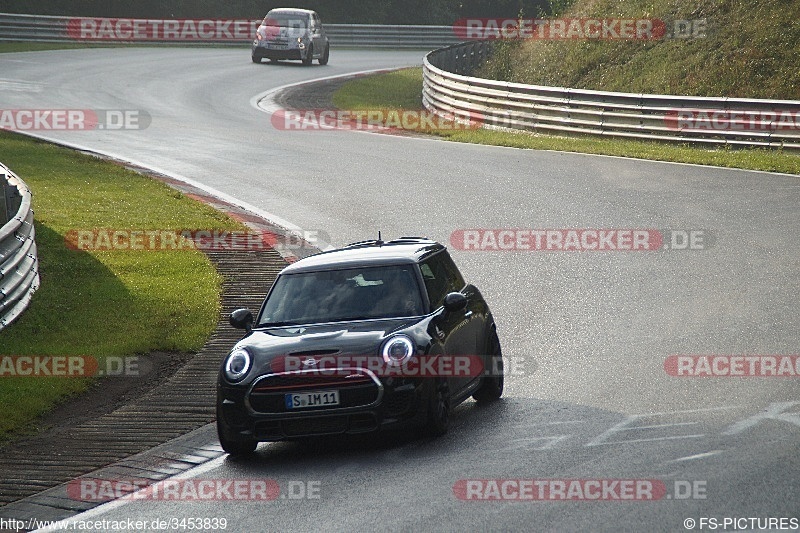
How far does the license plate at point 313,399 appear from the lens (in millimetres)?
9672

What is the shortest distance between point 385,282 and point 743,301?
5503 millimetres

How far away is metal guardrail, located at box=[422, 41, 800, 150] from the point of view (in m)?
25.7

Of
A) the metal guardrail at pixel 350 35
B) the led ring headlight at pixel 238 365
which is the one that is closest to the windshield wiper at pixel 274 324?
the led ring headlight at pixel 238 365

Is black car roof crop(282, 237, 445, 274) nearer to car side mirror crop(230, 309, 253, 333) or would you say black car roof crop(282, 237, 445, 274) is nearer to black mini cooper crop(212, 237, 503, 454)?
black mini cooper crop(212, 237, 503, 454)

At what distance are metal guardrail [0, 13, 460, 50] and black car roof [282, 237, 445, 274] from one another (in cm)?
4035

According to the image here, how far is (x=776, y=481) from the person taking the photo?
27.3 feet

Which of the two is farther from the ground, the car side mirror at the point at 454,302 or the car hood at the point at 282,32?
the car side mirror at the point at 454,302

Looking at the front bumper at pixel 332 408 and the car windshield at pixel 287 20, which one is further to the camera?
the car windshield at pixel 287 20

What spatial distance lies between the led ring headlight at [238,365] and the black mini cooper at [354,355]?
1 cm

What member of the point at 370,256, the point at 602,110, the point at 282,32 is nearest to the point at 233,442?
the point at 370,256

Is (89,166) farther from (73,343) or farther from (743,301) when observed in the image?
(743,301)

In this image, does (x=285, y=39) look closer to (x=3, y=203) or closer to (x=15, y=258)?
(x=3, y=203)

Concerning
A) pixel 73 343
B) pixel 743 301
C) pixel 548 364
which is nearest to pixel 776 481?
pixel 548 364

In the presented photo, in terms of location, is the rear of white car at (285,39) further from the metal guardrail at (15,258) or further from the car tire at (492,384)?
the car tire at (492,384)
